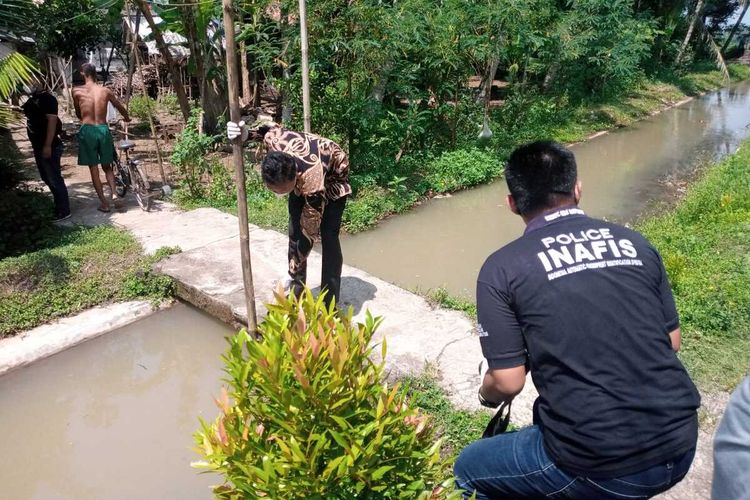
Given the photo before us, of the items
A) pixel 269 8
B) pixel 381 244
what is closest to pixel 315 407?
pixel 381 244

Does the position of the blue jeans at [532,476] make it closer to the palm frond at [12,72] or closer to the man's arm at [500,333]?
the man's arm at [500,333]

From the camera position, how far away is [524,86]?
→ 1185 cm

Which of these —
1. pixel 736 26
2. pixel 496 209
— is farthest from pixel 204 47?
pixel 736 26

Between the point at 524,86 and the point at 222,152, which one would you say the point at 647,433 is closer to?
the point at 222,152

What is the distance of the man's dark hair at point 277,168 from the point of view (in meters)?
3.36

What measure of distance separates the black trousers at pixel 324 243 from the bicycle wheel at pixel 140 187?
3.42m

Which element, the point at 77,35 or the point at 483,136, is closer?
the point at 483,136

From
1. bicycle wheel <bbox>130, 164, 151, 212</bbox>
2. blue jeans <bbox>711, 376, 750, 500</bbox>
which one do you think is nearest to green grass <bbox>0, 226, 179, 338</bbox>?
bicycle wheel <bbox>130, 164, 151, 212</bbox>

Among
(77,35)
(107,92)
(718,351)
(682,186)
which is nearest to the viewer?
(718,351)

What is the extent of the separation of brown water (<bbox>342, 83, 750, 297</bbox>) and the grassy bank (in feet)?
0.71

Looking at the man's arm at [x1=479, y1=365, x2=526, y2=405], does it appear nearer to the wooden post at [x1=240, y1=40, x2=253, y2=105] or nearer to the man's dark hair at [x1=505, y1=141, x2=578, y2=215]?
the man's dark hair at [x1=505, y1=141, x2=578, y2=215]

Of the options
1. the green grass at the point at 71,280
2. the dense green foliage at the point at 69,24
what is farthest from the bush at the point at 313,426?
the dense green foliage at the point at 69,24

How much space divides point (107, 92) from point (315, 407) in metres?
5.71

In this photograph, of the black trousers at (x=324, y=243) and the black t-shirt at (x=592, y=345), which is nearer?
the black t-shirt at (x=592, y=345)
